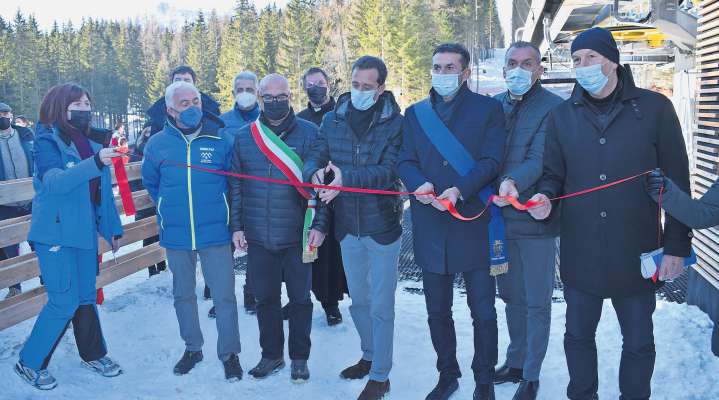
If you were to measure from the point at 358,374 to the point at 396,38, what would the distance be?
49439 millimetres

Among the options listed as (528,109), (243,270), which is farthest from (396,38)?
(528,109)

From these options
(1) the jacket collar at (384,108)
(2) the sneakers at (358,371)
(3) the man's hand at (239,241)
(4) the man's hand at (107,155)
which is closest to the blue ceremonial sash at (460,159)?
(1) the jacket collar at (384,108)

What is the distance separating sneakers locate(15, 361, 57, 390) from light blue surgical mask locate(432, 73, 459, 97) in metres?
3.53

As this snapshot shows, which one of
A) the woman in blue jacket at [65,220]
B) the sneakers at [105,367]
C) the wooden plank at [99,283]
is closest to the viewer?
the woman in blue jacket at [65,220]

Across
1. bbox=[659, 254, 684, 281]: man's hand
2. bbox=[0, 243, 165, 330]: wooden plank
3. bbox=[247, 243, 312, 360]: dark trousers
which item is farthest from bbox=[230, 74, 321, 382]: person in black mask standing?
bbox=[659, 254, 684, 281]: man's hand

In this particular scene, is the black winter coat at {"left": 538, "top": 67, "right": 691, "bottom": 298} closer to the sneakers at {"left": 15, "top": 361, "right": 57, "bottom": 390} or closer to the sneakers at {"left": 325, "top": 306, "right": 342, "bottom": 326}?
the sneakers at {"left": 325, "top": 306, "right": 342, "bottom": 326}

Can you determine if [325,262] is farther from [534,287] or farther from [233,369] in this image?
[534,287]

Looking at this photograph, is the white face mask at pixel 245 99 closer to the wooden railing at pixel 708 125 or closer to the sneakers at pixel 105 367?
the sneakers at pixel 105 367

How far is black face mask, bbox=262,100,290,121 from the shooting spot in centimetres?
408

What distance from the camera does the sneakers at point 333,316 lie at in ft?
18.1

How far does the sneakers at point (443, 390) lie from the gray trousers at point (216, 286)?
1599mm

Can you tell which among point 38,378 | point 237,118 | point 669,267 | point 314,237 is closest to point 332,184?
point 314,237

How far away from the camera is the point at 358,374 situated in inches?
170

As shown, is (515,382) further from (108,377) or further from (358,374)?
(108,377)
